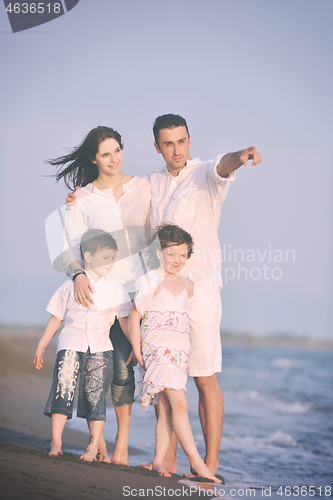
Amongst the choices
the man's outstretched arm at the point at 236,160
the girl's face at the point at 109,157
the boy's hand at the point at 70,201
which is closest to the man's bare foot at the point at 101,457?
the boy's hand at the point at 70,201

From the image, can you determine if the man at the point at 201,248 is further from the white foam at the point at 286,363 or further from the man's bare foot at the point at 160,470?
the white foam at the point at 286,363

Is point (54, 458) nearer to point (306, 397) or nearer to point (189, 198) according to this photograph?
point (189, 198)

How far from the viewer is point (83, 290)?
9.58 feet

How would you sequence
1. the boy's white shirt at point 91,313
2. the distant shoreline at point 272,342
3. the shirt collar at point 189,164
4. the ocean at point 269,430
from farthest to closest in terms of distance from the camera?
the distant shoreline at point 272,342 < the ocean at point 269,430 < the shirt collar at point 189,164 < the boy's white shirt at point 91,313

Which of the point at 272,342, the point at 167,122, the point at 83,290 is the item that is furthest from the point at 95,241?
the point at 272,342

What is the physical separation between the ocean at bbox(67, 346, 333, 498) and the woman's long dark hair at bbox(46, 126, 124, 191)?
7.84 ft

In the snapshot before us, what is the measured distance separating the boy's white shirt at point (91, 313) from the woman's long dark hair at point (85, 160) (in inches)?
33.4

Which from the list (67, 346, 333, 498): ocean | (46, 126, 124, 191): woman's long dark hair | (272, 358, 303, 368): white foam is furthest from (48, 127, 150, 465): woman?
(272, 358, 303, 368): white foam

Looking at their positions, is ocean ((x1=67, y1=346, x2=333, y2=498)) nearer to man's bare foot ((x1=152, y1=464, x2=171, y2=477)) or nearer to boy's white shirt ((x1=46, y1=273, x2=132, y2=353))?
man's bare foot ((x1=152, y1=464, x2=171, y2=477))

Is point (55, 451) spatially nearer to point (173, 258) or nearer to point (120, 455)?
point (120, 455)

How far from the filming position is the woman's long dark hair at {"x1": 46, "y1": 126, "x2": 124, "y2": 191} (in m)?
3.29

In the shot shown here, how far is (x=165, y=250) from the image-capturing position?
2.95 meters

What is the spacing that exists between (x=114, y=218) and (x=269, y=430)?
21.1 ft

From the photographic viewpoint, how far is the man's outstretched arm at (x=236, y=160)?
2.73 meters
